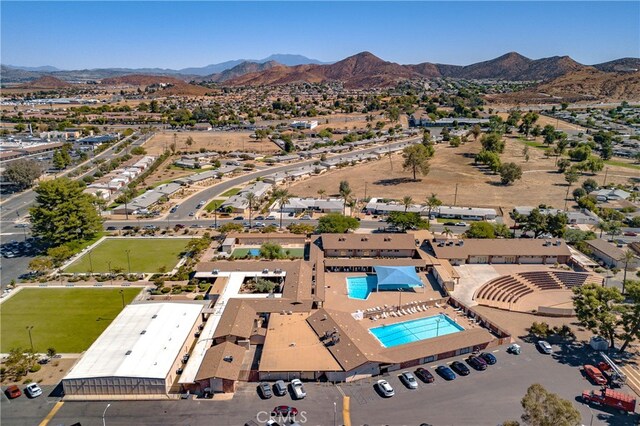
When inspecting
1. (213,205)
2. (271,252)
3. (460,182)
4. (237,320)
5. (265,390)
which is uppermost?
(460,182)

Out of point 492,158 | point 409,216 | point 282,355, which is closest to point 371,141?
point 492,158

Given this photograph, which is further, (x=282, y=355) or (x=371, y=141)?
(x=371, y=141)

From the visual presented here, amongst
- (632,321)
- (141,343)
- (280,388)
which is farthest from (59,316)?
(632,321)

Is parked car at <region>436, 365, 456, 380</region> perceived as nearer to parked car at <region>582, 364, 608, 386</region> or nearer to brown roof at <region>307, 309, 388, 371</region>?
brown roof at <region>307, 309, 388, 371</region>

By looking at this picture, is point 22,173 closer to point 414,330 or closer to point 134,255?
point 134,255

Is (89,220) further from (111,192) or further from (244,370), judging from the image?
(244,370)

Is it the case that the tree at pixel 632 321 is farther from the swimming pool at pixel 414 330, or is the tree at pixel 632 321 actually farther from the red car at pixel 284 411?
the red car at pixel 284 411

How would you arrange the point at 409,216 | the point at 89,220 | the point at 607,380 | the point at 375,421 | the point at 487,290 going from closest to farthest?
the point at 375,421 → the point at 607,380 → the point at 487,290 → the point at 89,220 → the point at 409,216

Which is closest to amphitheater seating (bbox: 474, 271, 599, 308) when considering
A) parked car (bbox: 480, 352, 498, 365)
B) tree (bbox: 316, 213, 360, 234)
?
parked car (bbox: 480, 352, 498, 365)
